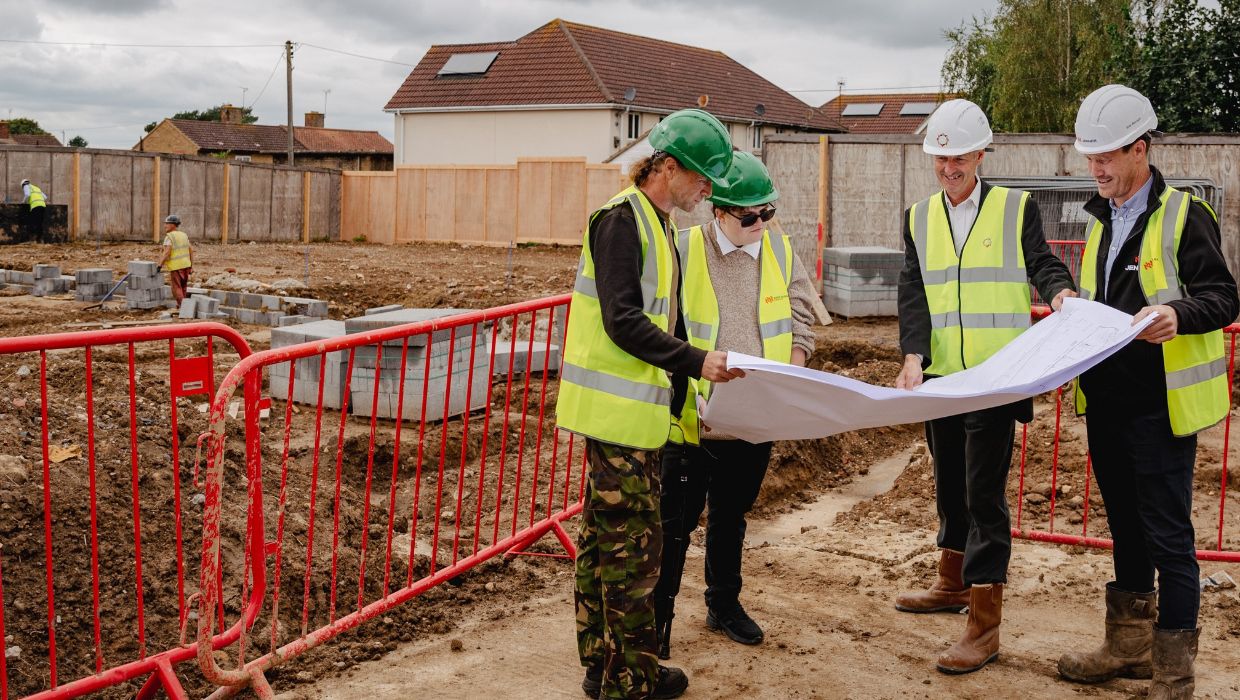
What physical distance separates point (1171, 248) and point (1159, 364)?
402 millimetres

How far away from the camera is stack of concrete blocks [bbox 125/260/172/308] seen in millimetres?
16250

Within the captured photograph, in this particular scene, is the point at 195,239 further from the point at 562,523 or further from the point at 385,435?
the point at 562,523

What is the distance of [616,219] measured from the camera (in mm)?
3551

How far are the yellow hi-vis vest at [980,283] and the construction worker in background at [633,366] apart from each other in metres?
1.20

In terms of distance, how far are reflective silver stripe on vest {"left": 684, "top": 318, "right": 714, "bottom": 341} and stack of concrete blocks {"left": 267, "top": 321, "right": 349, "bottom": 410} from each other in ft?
16.7

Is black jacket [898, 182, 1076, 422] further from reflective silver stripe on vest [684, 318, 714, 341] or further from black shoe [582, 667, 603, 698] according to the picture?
black shoe [582, 667, 603, 698]

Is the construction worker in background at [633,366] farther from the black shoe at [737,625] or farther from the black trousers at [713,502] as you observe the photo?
the black shoe at [737,625]

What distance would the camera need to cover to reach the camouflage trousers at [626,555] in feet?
12.2

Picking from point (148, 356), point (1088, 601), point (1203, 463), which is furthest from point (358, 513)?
point (148, 356)

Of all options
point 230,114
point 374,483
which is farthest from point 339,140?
point 374,483

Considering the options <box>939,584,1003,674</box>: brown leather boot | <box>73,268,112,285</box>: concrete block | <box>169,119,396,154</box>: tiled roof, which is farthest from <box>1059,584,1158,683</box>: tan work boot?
<box>169,119,396,154</box>: tiled roof

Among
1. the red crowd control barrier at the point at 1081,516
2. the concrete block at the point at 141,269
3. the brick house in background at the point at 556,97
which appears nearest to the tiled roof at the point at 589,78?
the brick house in background at the point at 556,97

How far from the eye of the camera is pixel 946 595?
199 inches

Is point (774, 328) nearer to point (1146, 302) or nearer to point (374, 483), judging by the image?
point (1146, 302)
